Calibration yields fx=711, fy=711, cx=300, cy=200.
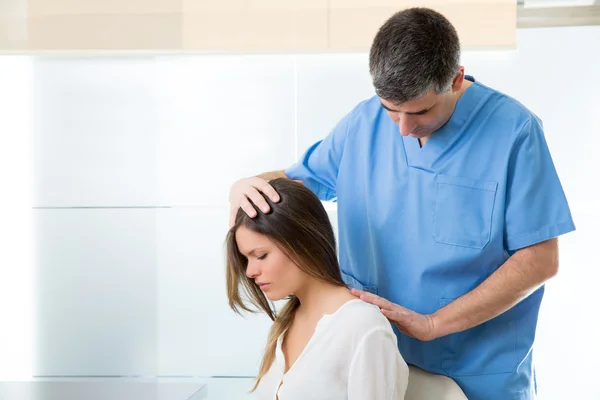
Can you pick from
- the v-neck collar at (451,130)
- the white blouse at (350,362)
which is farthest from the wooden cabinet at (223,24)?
the white blouse at (350,362)

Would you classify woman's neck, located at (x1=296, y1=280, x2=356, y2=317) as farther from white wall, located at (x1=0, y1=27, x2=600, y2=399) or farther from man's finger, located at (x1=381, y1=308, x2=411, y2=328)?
white wall, located at (x1=0, y1=27, x2=600, y2=399)

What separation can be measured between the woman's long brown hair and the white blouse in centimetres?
11

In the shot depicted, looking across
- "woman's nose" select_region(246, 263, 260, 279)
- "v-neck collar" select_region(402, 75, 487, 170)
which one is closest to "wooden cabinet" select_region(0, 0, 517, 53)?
"v-neck collar" select_region(402, 75, 487, 170)

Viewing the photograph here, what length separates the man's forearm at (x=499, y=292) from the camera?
133 centimetres

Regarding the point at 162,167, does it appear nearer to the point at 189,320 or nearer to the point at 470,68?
the point at 189,320

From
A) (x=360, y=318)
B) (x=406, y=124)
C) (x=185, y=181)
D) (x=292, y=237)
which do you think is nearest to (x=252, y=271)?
(x=292, y=237)

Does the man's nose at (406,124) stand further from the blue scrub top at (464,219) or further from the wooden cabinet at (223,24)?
the wooden cabinet at (223,24)

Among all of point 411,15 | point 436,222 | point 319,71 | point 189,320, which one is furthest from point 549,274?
point 189,320

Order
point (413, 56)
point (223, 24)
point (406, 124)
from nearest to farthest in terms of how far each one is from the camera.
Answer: point (413, 56)
point (406, 124)
point (223, 24)

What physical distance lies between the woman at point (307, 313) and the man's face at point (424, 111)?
24 cm

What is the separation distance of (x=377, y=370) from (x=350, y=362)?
0.06 metres

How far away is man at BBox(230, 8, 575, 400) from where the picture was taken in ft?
4.36

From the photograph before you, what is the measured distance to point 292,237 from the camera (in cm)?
136

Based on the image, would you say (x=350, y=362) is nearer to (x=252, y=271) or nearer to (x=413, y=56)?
(x=252, y=271)
